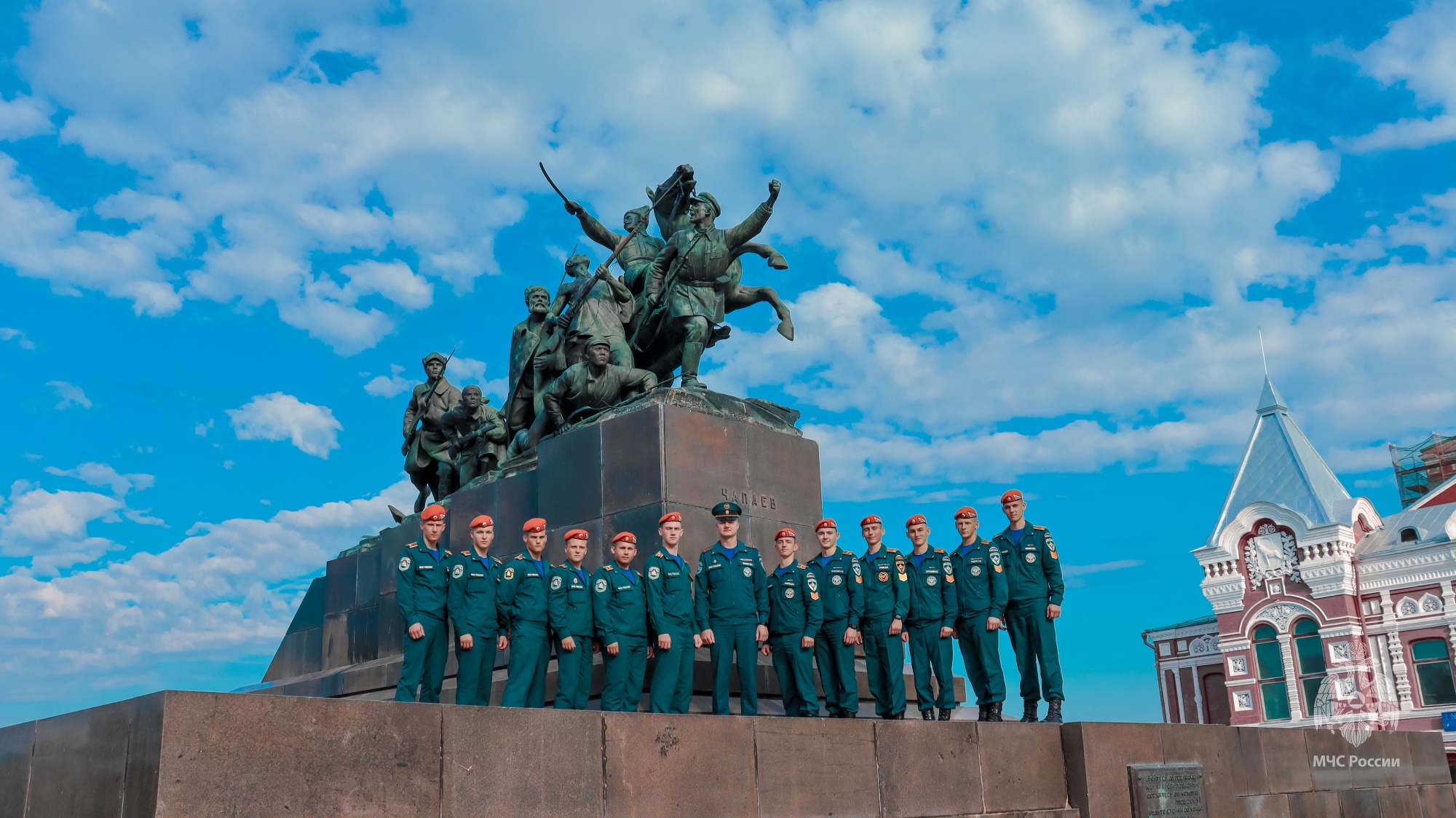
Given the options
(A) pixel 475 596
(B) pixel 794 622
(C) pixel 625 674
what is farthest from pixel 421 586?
(B) pixel 794 622

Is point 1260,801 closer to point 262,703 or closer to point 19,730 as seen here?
point 262,703

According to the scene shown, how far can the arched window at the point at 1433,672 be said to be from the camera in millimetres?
27625

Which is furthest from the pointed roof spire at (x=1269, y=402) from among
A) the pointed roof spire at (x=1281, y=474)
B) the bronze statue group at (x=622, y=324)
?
the bronze statue group at (x=622, y=324)

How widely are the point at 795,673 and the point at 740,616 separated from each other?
58 centimetres

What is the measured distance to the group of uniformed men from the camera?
7.48 meters

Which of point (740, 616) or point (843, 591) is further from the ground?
point (843, 591)

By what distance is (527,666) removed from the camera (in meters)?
7.37

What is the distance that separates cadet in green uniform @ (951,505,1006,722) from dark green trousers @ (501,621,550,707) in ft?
10.3

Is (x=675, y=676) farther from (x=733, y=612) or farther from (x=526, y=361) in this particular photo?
(x=526, y=361)

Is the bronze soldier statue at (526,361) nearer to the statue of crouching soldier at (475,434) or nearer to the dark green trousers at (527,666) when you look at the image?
the statue of crouching soldier at (475,434)

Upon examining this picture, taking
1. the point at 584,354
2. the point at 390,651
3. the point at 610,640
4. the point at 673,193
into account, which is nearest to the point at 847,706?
the point at 610,640

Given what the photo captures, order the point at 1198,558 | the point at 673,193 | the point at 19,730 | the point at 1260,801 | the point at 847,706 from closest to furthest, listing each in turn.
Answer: the point at 19,730 → the point at 847,706 → the point at 1260,801 → the point at 673,193 → the point at 1198,558

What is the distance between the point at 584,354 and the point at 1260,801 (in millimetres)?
7371

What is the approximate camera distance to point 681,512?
9.68 meters
